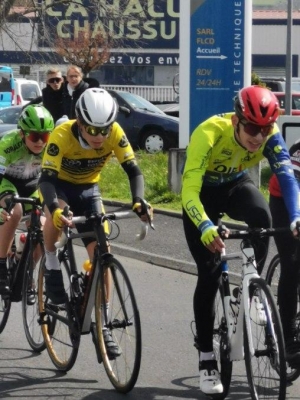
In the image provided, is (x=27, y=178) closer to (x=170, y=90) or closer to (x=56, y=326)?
(x=56, y=326)

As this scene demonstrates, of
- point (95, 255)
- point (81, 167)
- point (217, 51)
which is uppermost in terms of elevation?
point (217, 51)

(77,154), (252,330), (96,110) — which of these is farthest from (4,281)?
(252,330)

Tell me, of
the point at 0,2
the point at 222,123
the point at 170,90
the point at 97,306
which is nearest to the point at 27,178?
the point at 97,306

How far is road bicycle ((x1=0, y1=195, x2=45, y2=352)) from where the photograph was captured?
7.46m

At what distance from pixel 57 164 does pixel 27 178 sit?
133 centimetres

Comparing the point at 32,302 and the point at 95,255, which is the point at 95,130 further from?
the point at 32,302

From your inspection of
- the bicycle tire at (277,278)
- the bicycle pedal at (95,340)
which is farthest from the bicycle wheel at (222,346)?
the bicycle pedal at (95,340)

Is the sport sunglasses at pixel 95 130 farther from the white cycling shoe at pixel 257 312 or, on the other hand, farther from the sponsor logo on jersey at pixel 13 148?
the white cycling shoe at pixel 257 312

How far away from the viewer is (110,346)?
638 centimetres

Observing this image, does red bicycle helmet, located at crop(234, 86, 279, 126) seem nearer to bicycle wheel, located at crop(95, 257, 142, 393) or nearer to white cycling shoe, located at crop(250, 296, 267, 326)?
white cycling shoe, located at crop(250, 296, 267, 326)

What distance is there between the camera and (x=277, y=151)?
236 inches

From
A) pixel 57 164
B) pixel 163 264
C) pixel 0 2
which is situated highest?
pixel 0 2

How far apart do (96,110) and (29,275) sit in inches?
66.9

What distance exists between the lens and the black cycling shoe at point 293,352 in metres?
6.29
